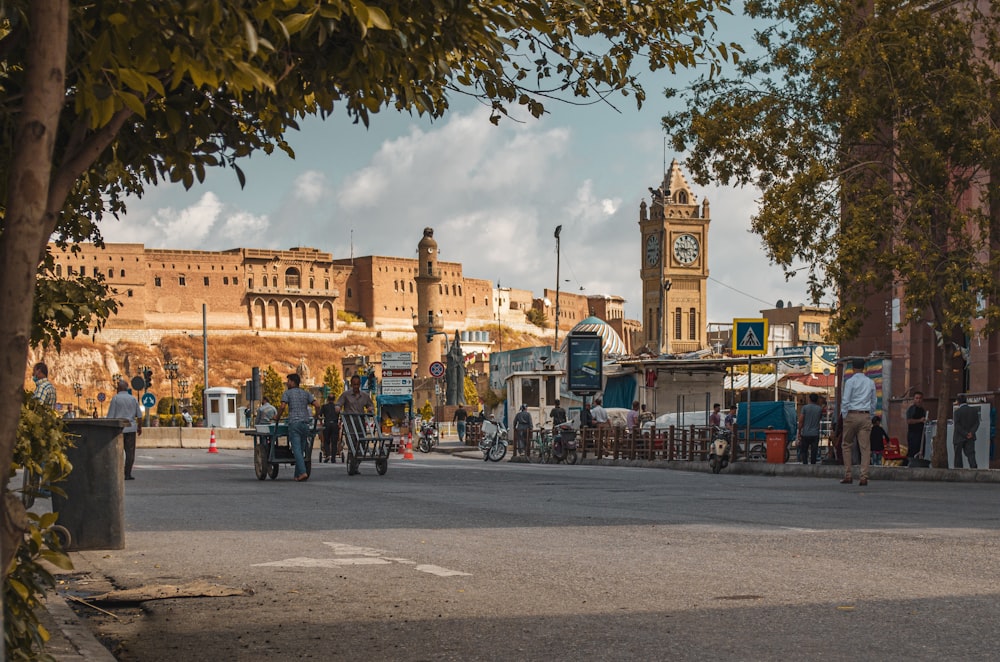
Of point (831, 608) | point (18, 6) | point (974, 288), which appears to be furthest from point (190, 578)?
point (974, 288)

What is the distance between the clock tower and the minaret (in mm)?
22270

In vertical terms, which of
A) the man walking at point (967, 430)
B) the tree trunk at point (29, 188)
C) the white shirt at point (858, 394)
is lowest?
the man walking at point (967, 430)

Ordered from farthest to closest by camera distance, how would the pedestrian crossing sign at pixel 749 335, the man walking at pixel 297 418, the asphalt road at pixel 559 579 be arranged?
1. the pedestrian crossing sign at pixel 749 335
2. the man walking at pixel 297 418
3. the asphalt road at pixel 559 579

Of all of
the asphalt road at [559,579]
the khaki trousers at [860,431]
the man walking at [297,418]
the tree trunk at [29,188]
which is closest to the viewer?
the tree trunk at [29,188]

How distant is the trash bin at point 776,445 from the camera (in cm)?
2867

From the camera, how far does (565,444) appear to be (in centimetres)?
3584

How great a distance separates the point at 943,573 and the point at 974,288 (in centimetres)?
1647

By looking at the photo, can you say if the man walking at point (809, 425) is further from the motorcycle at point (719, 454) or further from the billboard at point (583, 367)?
the billboard at point (583, 367)

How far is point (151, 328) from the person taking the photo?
168000 mm

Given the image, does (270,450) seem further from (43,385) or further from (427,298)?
(427,298)

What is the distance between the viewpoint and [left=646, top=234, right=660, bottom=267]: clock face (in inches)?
5659

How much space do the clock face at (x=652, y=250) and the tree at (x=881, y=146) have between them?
117 metres

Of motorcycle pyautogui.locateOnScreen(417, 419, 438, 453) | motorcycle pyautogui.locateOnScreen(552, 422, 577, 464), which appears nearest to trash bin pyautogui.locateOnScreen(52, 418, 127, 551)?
motorcycle pyautogui.locateOnScreen(552, 422, 577, 464)

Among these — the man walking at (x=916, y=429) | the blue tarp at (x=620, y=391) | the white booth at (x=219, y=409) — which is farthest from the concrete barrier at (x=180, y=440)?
the man walking at (x=916, y=429)
